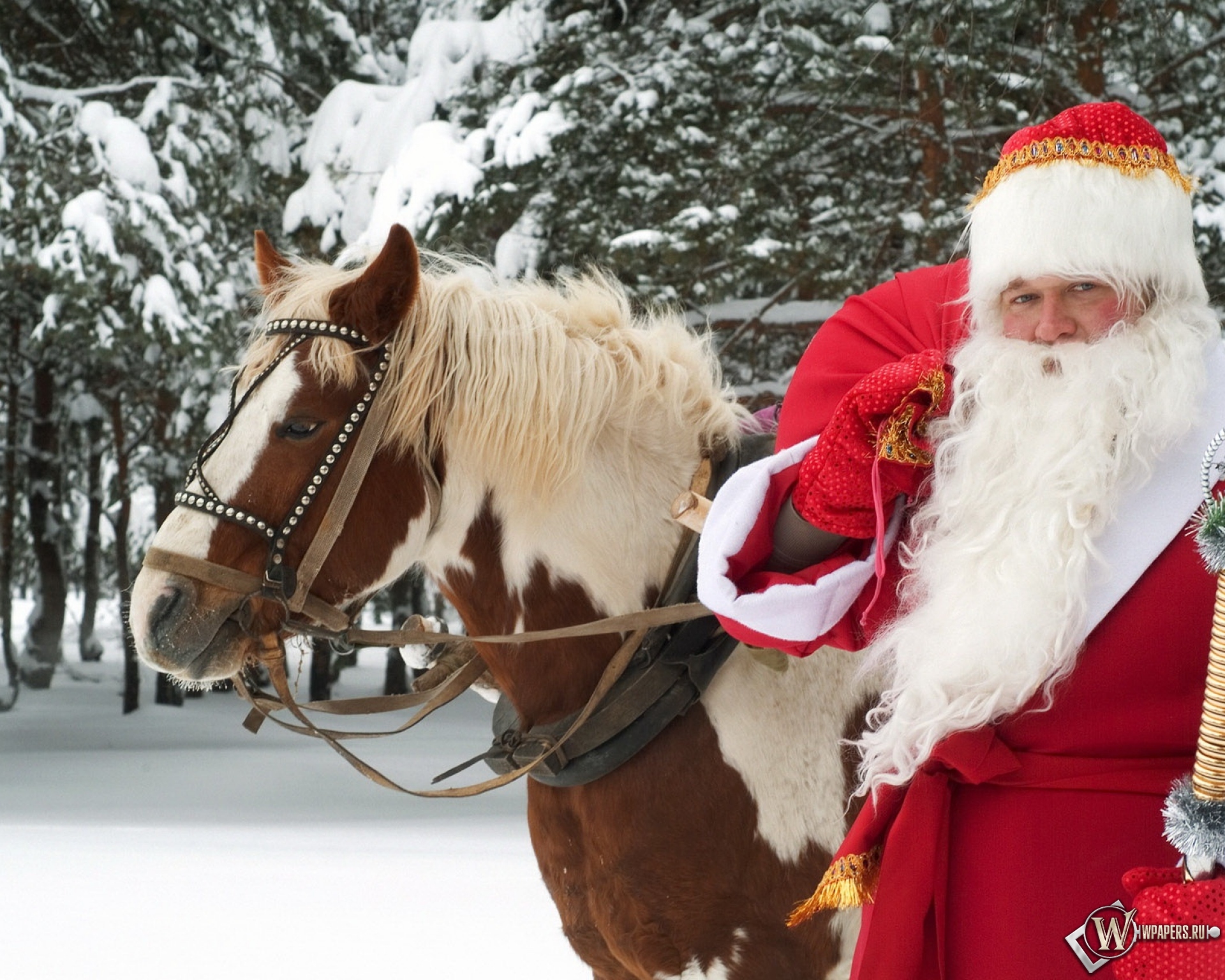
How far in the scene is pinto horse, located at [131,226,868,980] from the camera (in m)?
2.22

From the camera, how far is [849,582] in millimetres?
1684

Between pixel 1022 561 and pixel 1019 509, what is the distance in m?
0.08

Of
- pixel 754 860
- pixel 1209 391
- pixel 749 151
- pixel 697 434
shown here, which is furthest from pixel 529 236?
pixel 1209 391

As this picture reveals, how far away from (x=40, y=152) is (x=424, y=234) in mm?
2700

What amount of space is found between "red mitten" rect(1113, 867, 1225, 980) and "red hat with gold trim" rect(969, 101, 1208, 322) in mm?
731

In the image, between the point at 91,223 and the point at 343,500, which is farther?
the point at 91,223

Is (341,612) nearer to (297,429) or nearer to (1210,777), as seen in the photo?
(297,429)

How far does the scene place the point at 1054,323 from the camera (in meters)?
1.63

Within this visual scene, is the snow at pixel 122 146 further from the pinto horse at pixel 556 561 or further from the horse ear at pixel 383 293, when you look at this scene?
the horse ear at pixel 383 293

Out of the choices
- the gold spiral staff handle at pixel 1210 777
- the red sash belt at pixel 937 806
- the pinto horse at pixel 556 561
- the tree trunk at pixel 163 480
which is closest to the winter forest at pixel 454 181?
the tree trunk at pixel 163 480

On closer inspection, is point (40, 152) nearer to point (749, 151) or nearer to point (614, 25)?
point (614, 25)

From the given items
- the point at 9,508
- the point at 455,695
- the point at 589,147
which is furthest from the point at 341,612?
the point at 9,508

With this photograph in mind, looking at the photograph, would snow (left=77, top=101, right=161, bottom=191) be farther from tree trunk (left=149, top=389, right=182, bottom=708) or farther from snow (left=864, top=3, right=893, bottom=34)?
snow (left=864, top=3, right=893, bottom=34)

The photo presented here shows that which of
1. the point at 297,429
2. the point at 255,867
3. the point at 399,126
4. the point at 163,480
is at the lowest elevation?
the point at 255,867
